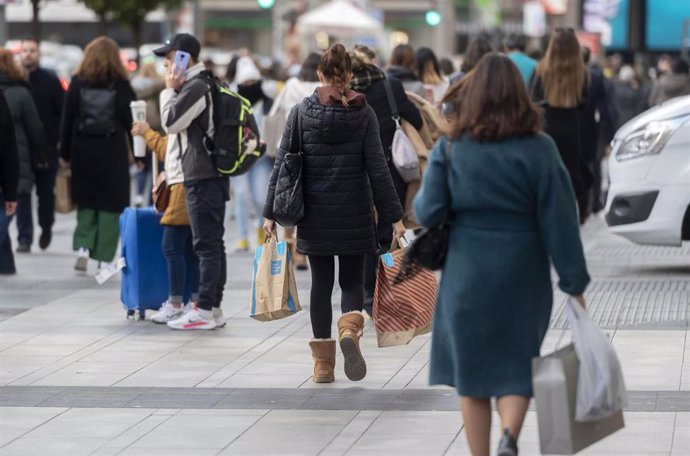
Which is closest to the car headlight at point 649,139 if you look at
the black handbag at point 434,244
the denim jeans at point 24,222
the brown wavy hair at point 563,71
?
the brown wavy hair at point 563,71

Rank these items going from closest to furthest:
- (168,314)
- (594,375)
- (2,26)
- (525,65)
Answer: (594,375) → (168,314) → (525,65) → (2,26)

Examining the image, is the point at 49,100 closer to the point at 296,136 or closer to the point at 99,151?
the point at 99,151

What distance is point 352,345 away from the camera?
27.5ft

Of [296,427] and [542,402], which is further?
[296,427]

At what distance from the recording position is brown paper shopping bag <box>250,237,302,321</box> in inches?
339

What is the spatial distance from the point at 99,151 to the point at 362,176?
4907 millimetres

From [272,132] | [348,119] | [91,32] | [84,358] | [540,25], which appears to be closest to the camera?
[348,119]

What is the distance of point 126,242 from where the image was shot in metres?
10.8

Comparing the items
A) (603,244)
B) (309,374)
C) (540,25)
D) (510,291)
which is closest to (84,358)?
(309,374)

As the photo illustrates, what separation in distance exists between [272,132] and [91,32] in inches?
2424

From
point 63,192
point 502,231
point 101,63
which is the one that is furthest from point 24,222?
point 502,231

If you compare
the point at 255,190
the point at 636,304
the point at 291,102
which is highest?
the point at 291,102

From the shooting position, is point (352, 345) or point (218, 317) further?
point (218, 317)

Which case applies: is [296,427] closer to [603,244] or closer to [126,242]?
[126,242]
